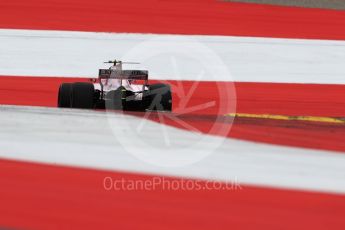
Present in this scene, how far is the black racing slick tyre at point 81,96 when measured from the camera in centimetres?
1157

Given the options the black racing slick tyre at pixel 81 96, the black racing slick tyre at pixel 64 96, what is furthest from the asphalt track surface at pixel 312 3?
the black racing slick tyre at pixel 64 96

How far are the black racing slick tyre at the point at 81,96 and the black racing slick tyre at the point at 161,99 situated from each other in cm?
90

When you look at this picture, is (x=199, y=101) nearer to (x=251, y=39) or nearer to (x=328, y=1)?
(x=251, y=39)

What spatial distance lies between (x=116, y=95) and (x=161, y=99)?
67cm

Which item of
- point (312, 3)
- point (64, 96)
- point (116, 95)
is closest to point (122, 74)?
point (116, 95)

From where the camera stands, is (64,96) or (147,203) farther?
(64,96)

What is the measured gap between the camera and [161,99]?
459 inches

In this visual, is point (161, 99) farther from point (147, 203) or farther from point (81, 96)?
point (147, 203)

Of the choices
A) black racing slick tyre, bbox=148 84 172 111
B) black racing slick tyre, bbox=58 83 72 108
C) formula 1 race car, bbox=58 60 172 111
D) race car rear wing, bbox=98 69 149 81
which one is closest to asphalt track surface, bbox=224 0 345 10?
race car rear wing, bbox=98 69 149 81

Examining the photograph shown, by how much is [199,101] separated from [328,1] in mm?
11492

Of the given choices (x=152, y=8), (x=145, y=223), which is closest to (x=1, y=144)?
(x=145, y=223)

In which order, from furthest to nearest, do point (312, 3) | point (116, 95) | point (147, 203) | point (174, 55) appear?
point (312, 3) → point (174, 55) → point (116, 95) → point (147, 203)

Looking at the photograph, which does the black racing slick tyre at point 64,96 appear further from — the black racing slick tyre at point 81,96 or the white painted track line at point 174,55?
the white painted track line at point 174,55

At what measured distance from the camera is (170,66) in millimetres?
16969
